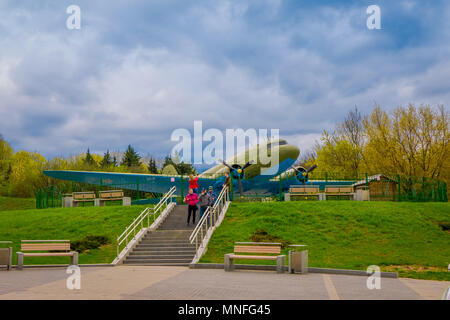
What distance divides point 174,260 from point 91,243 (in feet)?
14.3

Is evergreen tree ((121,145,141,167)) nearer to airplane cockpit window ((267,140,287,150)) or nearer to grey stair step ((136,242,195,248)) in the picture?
airplane cockpit window ((267,140,287,150))

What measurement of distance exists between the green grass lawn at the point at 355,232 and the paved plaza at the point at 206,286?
2.48 metres

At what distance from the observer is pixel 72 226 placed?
20.8 metres

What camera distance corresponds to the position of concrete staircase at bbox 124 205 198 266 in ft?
50.4

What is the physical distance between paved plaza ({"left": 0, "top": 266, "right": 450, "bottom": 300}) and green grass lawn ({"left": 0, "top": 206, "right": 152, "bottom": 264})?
3.81 meters

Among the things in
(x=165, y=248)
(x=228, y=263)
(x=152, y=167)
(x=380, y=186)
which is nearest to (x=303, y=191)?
(x=380, y=186)

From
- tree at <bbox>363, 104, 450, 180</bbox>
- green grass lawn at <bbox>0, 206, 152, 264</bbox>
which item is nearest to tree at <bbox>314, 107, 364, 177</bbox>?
tree at <bbox>363, 104, 450, 180</bbox>

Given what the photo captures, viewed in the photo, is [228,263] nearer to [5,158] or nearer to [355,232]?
[355,232]

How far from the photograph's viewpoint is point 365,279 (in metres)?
11.2

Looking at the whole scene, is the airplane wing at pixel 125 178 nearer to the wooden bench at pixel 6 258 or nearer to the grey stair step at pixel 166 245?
the grey stair step at pixel 166 245

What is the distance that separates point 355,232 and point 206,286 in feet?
34.2

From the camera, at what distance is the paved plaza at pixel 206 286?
823cm

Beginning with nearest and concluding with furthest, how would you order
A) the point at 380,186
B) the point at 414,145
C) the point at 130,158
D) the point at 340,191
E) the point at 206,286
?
the point at 206,286 → the point at 340,191 → the point at 380,186 → the point at 414,145 → the point at 130,158
